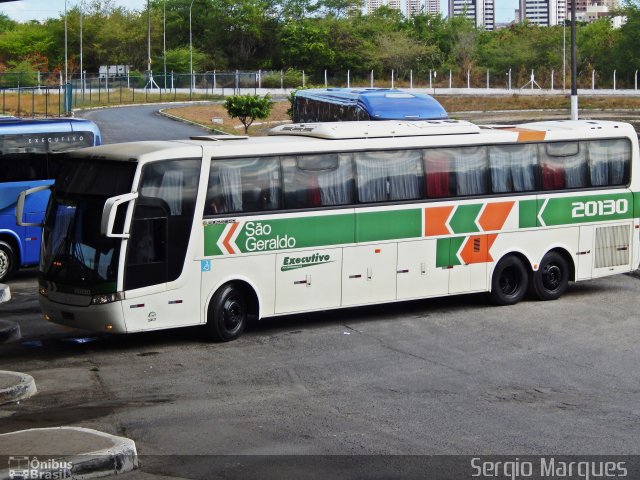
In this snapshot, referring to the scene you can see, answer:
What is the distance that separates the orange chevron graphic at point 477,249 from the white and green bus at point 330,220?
3 centimetres

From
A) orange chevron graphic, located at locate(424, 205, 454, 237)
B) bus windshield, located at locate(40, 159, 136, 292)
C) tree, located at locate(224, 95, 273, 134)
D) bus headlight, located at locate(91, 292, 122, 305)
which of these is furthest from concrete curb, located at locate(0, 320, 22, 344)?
tree, located at locate(224, 95, 273, 134)

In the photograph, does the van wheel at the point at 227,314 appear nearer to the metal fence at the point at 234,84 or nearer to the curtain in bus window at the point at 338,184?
the curtain in bus window at the point at 338,184

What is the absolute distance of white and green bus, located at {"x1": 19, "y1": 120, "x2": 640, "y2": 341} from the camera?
15.4 meters

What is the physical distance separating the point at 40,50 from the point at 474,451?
4114 inches

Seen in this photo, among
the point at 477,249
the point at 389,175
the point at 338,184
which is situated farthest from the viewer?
the point at 477,249

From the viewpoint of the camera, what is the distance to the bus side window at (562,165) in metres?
19.6

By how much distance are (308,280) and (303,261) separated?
0.30 m

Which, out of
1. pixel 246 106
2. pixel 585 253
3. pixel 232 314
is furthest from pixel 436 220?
pixel 246 106

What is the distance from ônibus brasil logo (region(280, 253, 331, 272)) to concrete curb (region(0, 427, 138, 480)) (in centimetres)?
669

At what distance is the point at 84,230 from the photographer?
50.3 feet

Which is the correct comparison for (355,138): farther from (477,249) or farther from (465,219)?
(477,249)

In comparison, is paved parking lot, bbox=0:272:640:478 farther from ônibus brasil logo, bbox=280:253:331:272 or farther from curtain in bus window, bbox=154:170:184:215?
curtain in bus window, bbox=154:170:184:215

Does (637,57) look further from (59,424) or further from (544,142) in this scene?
(59,424)

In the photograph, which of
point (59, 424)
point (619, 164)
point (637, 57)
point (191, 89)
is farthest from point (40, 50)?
point (59, 424)
